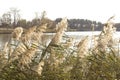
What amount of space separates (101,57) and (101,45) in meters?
0.21

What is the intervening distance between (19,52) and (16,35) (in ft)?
2.56

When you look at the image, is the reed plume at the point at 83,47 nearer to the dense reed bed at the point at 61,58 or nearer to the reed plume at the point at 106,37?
the dense reed bed at the point at 61,58

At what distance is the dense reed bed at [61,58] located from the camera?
6207 millimetres

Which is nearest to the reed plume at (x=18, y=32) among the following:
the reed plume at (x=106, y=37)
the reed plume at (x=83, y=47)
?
the reed plume at (x=83, y=47)

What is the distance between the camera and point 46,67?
6.58 meters

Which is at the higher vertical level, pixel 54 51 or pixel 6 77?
pixel 54 51

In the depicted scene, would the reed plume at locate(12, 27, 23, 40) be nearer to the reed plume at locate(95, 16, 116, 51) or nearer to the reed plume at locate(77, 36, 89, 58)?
the reed plume at locate(77, 36, 89, 58)

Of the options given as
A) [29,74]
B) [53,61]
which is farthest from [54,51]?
[29,74]

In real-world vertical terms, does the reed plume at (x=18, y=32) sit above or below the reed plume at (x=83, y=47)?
above

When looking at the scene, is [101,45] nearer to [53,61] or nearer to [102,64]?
[102,64]

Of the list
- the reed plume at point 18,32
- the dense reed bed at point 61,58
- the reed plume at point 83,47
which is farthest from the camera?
the reed plume at point 18,32

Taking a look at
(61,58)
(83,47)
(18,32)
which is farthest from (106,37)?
(18,32)

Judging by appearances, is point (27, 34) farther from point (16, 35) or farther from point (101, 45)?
point (101, 45)

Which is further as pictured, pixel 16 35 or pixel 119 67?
pixel 16 35
